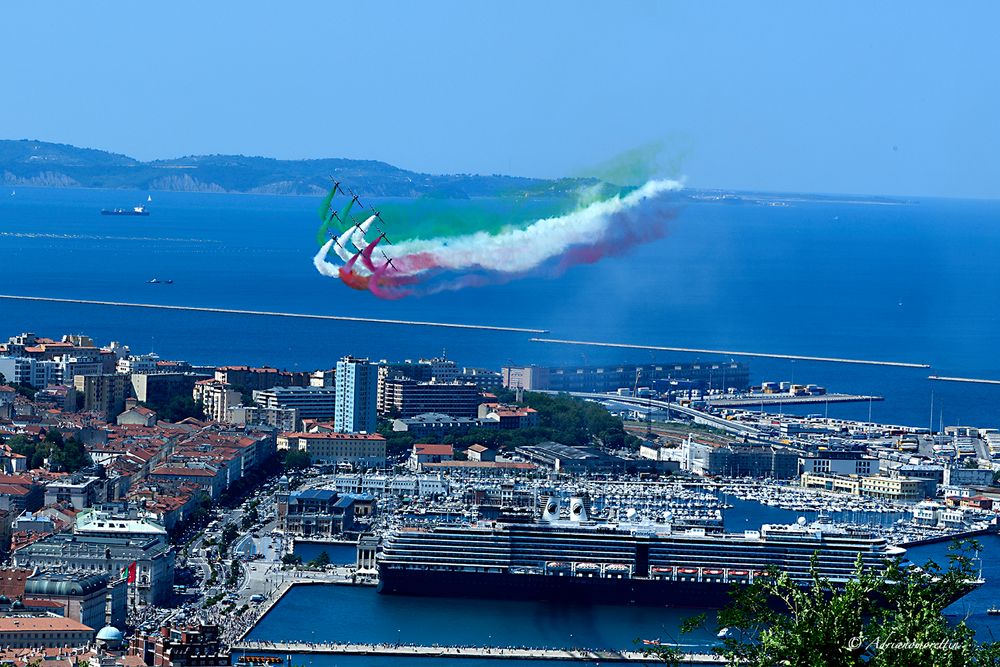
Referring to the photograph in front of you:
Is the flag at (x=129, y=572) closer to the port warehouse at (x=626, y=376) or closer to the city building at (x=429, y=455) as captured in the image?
the city building at (x=429, y=455)

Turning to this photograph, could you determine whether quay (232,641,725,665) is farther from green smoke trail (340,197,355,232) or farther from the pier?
the pier

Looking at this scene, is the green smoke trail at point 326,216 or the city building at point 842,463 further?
the city building at point 842,463

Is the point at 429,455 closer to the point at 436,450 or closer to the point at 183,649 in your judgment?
the point at 436,450

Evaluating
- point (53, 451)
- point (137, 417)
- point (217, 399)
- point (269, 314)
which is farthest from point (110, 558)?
point (269, 314)

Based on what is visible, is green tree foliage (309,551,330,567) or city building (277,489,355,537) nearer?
green tree foliage (309,551,330,567)

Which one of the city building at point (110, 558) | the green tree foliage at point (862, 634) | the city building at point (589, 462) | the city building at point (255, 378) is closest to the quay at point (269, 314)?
the city building at point (255, 378)

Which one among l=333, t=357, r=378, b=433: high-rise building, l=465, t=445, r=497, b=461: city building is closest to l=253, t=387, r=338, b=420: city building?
l=333, t=357, r=378, b=433: high-rise building
